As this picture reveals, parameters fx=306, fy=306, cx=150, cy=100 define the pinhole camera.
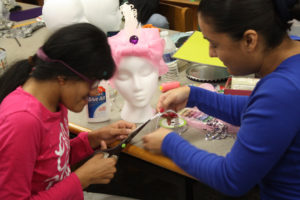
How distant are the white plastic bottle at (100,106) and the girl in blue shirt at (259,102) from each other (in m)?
0.42

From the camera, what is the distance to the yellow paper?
1458 mm

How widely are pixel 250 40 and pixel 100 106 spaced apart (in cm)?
66

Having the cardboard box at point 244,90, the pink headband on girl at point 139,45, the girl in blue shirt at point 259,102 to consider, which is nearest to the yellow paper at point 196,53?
the cardboard box at point 244,90

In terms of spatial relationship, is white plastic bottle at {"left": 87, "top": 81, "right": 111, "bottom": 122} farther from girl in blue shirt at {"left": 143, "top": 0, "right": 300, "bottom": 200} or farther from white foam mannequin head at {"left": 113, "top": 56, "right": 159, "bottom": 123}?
girl in blue shirt at {"left": 143, "top": 0, "right": 300, "bottom": 200}

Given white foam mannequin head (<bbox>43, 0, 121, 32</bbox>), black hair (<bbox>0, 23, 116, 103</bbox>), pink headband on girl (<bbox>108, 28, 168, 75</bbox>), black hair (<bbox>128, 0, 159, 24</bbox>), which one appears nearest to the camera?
black hair (<bbox>0, 23, 116, 103</bbox>)

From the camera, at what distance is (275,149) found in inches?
29.1

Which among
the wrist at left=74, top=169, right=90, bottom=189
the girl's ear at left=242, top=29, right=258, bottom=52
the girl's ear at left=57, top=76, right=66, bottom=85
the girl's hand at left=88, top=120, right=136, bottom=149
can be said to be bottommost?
the wrist at left=74, top=169, right=90, bottom=189

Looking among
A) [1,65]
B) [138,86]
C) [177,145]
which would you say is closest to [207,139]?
[177,145]

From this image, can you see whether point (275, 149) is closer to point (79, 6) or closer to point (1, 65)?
point (79, 6)

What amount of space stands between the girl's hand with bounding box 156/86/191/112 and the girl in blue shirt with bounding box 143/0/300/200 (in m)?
0.25

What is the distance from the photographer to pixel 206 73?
1526mm

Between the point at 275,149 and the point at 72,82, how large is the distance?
0.58 meters

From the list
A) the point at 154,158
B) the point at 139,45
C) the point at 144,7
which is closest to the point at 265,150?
the point at 154,158

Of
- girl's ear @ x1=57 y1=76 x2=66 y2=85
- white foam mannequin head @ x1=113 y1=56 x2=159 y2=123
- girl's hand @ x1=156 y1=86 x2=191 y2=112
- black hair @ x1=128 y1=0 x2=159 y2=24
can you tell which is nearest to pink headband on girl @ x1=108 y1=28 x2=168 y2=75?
white foam mannequin head @ x1=113 y1=56 x2=159 y2=123
